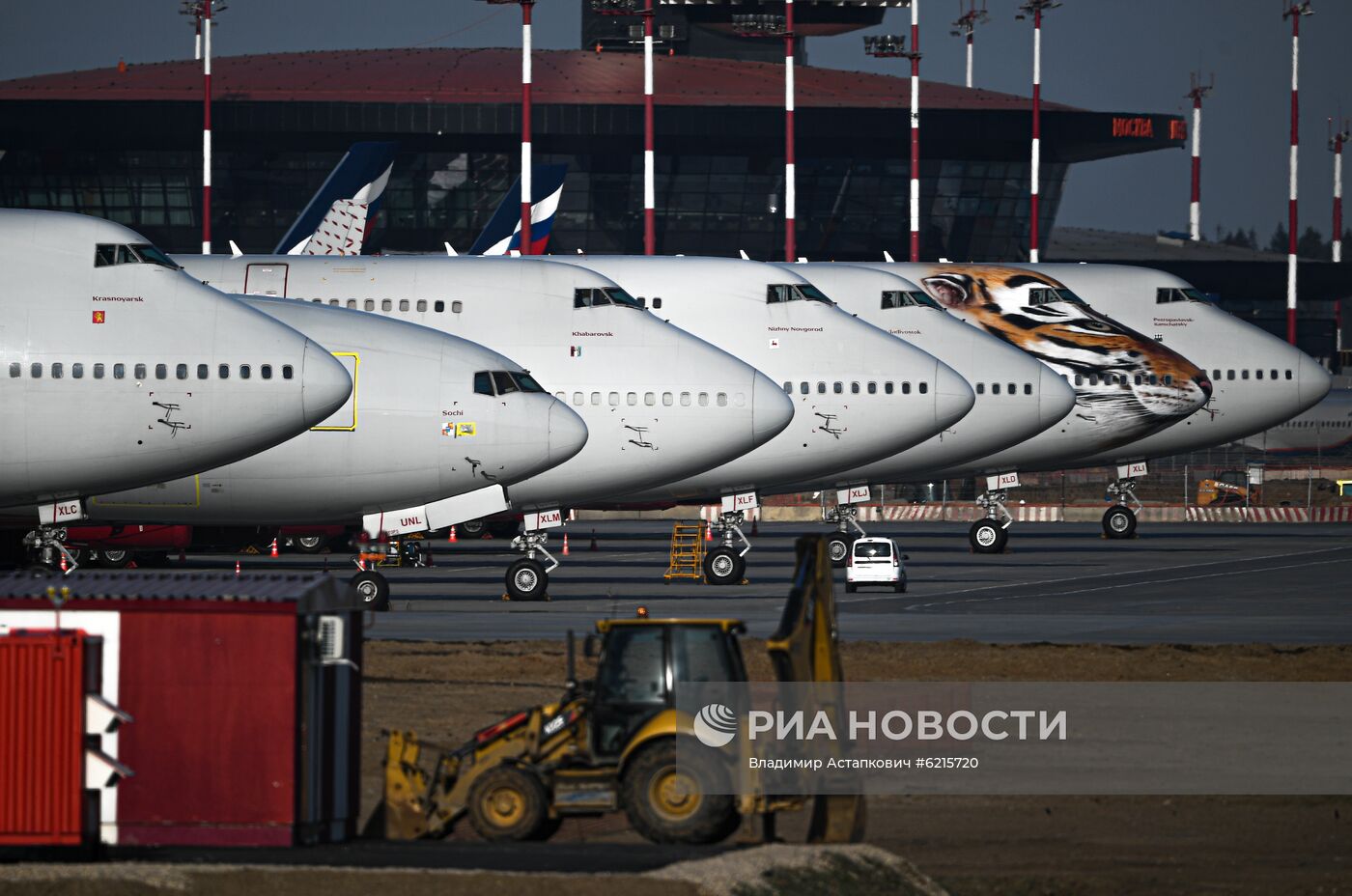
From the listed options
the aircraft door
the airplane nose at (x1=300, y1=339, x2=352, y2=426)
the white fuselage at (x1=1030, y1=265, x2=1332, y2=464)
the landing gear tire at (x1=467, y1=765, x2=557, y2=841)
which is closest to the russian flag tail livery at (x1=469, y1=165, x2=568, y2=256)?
the white fuselage at (x1=1030, y1=265, x2=1332, y2=464)

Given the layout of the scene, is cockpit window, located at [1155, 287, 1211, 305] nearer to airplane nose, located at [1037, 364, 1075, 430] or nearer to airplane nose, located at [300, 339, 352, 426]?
airplane nose, located at [1037, 364, 1075, 430]

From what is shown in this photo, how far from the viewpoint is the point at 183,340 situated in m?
35.5

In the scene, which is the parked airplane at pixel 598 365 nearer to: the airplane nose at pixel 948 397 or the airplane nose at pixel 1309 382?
the airplane nose at pixel 948 397

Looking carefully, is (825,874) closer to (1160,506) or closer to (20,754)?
(20,754)

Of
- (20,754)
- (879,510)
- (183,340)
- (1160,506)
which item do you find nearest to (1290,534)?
(1160,506)

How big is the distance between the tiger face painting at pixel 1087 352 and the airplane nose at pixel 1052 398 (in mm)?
3010

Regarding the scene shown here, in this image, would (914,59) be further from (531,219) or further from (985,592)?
(985,592)

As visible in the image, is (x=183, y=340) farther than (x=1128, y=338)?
No

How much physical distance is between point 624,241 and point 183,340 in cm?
7504

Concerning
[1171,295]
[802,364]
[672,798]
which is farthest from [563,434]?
[1171,295]

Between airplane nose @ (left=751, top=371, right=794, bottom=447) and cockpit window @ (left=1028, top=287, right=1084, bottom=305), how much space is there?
52.6 ft

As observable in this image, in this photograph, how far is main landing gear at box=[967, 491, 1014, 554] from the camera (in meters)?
56.1

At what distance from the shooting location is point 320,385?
35.2 m

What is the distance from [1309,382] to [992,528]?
12.5 m
